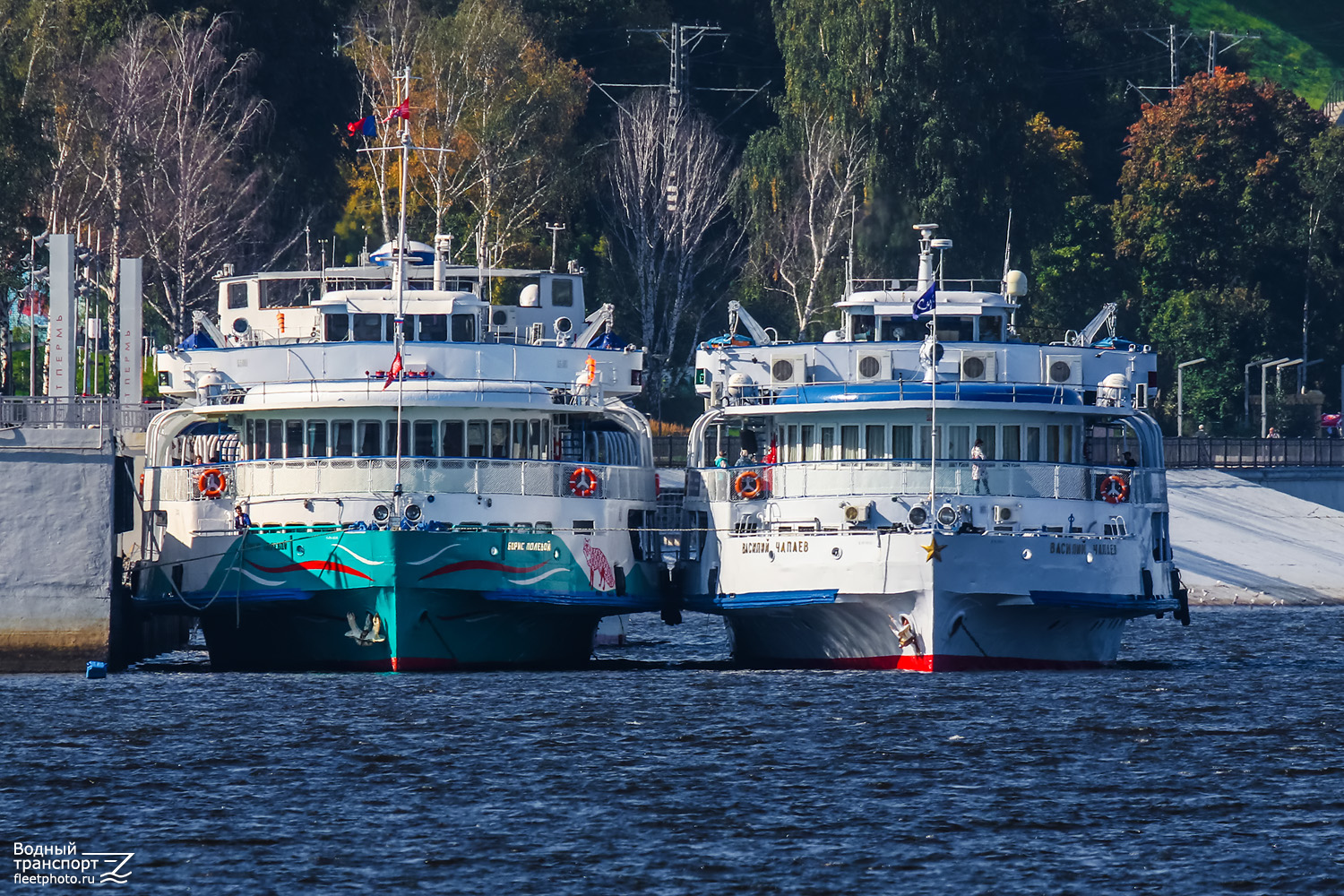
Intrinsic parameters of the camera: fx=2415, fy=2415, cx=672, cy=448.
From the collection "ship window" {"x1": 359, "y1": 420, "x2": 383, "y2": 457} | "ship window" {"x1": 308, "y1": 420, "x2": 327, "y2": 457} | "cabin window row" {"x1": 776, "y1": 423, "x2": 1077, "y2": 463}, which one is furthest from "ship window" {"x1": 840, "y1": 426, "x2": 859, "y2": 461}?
"ship window" {"x1": 308, "y1": 420, "x2": 327, "y2": 457}

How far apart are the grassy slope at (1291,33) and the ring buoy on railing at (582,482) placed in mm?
141956

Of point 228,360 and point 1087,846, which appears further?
point 228,360

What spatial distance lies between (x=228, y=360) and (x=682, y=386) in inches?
2164

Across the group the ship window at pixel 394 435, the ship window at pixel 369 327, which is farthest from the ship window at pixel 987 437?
the ship window at pixel 369 327

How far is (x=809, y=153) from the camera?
105938 mm

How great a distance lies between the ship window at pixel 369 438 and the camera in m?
55.8

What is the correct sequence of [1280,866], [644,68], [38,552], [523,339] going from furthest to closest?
[644,68] < [523,339] < [38,552] < [1280,866]

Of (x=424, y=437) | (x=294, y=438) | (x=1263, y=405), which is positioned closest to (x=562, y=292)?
(x=424, y=437)

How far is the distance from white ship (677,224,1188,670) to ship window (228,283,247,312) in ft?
44.4

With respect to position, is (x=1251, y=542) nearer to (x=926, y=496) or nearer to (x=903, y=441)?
(x=903, y=441)

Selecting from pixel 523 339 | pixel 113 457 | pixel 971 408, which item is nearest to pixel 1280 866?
pixel 971 408

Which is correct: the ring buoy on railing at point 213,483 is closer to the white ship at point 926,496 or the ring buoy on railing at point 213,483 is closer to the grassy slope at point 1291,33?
the white ship at point 926,496

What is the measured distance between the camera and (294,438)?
56.5 m

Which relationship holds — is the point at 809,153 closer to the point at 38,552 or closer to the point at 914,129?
the point at 914,129
